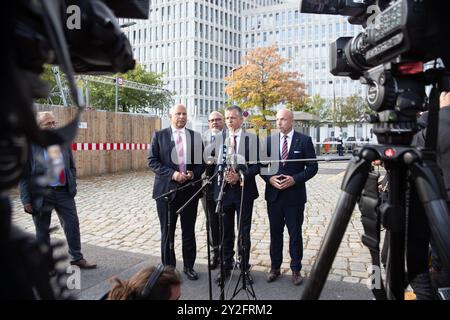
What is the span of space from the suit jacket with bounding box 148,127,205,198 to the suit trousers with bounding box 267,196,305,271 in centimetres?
115

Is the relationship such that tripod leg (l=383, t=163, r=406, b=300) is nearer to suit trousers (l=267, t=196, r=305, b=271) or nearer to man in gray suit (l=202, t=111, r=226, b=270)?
suit trousers (l=267, t=196, r=305, b=271)

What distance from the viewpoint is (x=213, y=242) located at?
4938mm

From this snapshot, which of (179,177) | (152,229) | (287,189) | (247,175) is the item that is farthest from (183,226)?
(152,229)

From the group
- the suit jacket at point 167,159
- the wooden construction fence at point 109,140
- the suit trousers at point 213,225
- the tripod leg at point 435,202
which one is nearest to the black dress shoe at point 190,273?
the suit trousers at point 213,225

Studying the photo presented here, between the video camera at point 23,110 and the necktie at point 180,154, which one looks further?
the necktie at point 180,154

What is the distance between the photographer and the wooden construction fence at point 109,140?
1321 centimetres

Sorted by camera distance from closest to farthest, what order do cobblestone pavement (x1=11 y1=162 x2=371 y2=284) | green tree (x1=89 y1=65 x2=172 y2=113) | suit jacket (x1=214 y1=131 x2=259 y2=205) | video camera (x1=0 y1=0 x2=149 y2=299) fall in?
1. video camera (x1=0 y1=0 x2=149 y2=299)
2. suit jacket (x1=214 y1=131 x2=259 y2=205)
3. cobblestone pavement (x1=11 y1=162 x2=371 y2=284)
4. green tree (x1=89 y1=65 x2=172 y2=113)

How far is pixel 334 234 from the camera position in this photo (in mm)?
→ 1469

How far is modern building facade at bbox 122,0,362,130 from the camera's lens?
78.9 meters

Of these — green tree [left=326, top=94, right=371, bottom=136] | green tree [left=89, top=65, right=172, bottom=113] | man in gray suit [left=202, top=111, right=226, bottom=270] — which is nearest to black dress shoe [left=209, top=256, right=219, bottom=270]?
man in gray suit [left=202, top=111, right=226, bottom=270]

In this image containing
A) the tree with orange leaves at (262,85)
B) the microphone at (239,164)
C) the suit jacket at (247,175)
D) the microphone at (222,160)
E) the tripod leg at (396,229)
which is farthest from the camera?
the tree with orange leaves at (262,85)

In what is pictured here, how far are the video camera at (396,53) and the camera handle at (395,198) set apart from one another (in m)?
0.15

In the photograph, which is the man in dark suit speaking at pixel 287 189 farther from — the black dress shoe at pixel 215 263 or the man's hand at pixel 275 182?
the black dress shoe at pixel 215 263

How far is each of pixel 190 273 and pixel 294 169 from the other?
181cm
